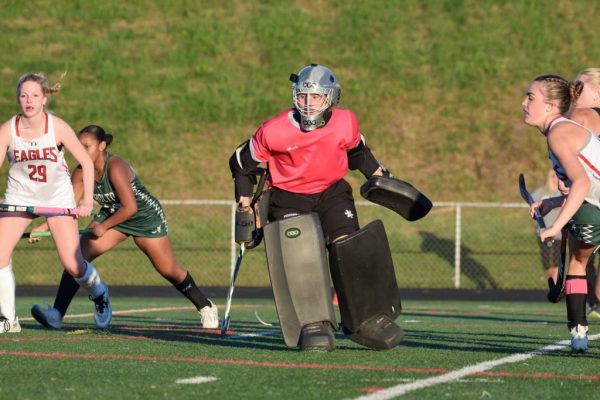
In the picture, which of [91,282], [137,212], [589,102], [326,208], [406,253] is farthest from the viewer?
[406,253]

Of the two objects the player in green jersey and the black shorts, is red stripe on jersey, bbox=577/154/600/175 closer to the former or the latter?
the black shorts

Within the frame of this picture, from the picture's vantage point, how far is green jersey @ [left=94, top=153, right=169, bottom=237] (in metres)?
10.3

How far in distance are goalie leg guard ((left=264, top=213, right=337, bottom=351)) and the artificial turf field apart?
18cm

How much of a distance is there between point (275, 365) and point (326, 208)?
151 cm

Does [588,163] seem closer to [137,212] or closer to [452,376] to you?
[452,376]

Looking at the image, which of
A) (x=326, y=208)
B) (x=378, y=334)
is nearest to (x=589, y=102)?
(x=326, y=208)

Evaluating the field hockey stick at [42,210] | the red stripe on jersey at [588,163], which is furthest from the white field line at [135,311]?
the red stripe on jersey at [588,163]

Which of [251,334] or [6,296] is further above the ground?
[6,296]

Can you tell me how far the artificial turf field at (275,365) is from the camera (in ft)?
18.9

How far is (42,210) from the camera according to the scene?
29.8 feet

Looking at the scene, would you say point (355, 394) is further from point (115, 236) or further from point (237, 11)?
point (237, 11)

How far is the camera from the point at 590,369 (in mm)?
6820

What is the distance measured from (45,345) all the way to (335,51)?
21.5 meters

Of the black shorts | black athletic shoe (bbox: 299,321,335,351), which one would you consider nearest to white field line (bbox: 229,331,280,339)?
the black shorts
